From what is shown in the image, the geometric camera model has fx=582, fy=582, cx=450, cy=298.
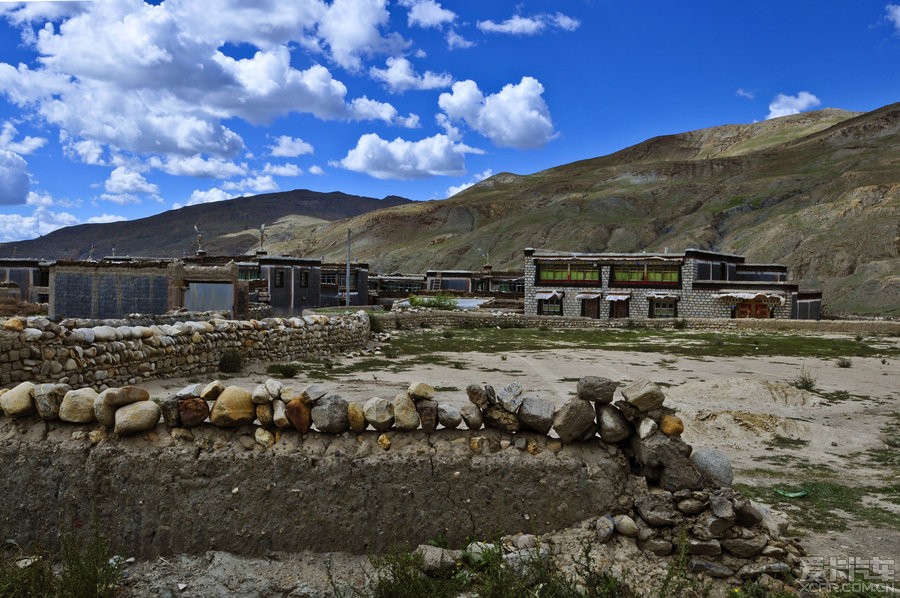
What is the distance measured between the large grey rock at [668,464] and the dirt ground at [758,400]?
1.39 meters

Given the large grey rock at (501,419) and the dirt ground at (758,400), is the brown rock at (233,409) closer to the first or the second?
the dirt ground at (758,400)

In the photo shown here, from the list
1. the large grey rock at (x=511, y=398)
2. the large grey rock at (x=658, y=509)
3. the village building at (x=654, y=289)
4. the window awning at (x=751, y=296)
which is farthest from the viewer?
the village building at (x=654, y=289)

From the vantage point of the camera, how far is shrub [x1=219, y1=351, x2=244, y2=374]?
15.5 meters

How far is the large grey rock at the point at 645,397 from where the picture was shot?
5.31 meters

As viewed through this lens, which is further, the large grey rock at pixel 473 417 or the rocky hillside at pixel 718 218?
the rocky hillside at pixel 718 218

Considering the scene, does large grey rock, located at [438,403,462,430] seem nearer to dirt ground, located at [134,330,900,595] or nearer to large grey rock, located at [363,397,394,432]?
large grey rock, located at [363,397,394,432]

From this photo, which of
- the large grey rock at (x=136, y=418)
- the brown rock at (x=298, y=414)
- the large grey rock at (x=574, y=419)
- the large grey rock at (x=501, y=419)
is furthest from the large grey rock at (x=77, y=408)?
the large grey rock at (x=574, y=419)

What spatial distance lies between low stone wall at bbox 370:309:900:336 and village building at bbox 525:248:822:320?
8.57 metres

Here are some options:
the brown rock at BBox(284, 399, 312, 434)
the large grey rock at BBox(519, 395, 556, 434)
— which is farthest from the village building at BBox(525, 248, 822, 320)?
the brown rock at BBox(284, 399, 312, 434)

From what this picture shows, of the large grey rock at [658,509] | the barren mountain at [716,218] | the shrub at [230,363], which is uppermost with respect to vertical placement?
the barren mountain at [716,218]

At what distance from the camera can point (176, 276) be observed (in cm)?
2819

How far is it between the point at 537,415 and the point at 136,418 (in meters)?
3.76

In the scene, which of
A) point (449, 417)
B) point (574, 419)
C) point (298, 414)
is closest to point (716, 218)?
point (574, 419)

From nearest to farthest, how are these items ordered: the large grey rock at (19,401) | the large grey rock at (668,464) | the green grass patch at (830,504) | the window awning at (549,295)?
the large grey rock at (668,464), the large grey rock at (19,401), the green grass patch at (830,504), the window awning at (549,295)
